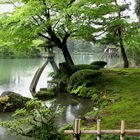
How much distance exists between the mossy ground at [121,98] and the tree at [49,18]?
290 centimetres

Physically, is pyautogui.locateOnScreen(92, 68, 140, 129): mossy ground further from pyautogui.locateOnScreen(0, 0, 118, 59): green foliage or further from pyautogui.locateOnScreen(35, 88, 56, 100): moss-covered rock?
pyautogui.locateOnScreen(0, 0, 118, 59): green foliage

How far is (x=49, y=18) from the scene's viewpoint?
56.1ft

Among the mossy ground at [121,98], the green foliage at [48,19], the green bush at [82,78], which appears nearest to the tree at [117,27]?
the green foliage at [48,19]

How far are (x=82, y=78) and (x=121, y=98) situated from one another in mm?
3366

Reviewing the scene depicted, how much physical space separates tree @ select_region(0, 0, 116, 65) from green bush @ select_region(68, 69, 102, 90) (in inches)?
87.0

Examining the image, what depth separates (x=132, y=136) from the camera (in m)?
7.66

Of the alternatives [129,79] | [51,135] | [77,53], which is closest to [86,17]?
[129,79]

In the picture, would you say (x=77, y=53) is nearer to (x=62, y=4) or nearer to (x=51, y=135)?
(x=62, y=4)

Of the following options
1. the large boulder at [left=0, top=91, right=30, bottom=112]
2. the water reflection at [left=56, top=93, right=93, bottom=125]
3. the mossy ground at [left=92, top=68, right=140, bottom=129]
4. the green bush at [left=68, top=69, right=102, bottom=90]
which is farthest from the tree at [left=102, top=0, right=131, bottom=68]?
the large boulder at [left=0, top=91, right=30, bottom=112]

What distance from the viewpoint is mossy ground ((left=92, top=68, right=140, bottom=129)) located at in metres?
9.72

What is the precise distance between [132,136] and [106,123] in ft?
6.28

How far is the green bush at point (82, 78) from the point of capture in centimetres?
1617

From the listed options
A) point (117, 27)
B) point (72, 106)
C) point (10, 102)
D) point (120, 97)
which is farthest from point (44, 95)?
point (117, 27)

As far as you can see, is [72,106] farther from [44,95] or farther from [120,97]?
[44,95]
